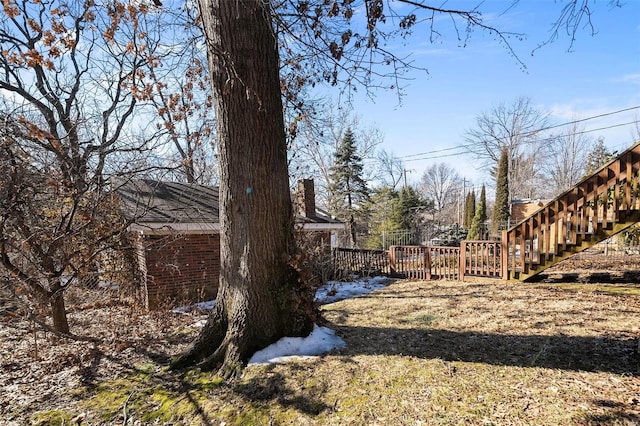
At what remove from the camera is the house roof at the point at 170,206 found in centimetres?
720

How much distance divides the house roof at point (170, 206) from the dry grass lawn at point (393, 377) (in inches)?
103

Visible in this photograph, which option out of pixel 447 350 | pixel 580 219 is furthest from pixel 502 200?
pixel 447 350

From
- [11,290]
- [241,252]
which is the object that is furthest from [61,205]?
[241,252]

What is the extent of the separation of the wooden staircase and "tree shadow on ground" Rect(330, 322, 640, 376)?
3.77 metres

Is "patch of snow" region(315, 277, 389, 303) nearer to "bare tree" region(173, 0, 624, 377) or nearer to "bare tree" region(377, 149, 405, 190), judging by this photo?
"bare tree" region(173, 0, 624, 377)

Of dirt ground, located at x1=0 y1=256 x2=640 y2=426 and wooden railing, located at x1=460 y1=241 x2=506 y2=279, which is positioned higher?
wooden railing, located at x1=460 y1=241 x2=506 y2=279

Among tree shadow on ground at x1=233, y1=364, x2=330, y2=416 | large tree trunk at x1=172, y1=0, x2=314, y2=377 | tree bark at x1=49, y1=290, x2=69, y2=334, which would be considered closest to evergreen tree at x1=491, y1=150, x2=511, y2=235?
large tree trunk at x1=172, y1=0, x2=314, y2=377

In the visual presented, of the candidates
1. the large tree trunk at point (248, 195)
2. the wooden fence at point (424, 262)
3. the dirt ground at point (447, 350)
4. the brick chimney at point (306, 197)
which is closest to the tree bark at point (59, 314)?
the dirt ground at point (447, 350)

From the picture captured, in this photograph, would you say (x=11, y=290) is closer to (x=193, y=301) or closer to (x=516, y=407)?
(x=193, y=301)

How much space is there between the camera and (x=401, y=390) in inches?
110

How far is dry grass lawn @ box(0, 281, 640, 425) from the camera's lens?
2.49 metres

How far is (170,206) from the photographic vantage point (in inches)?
355

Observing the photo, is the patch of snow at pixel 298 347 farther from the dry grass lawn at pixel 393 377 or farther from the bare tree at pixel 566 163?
the bare tree at pixel 566 163

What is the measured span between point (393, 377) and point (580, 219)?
657 cm
